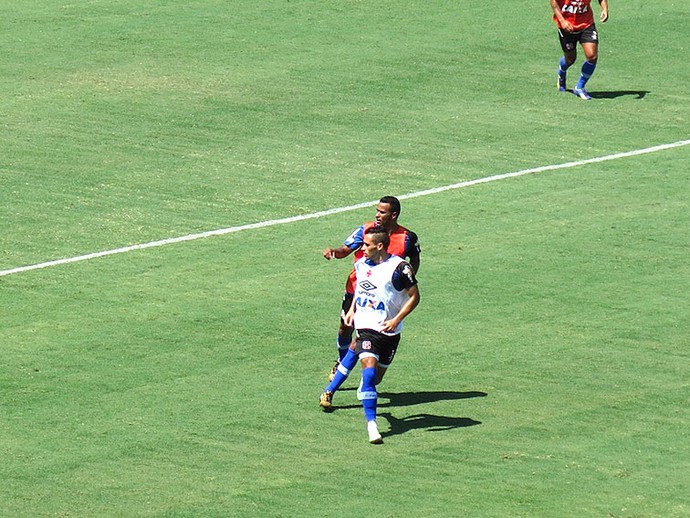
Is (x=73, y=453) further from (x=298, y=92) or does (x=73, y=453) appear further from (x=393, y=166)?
(x=298, y=92)

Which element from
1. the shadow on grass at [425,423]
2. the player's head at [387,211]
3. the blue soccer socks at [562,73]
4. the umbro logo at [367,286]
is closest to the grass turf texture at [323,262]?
the shadow on grass at [425,423]

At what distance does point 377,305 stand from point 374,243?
0.57 m

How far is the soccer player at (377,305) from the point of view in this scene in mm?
13758

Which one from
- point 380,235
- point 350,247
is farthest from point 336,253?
point 380,235

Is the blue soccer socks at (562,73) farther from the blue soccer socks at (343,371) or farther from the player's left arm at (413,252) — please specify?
the blue soccer socks at (343,371)

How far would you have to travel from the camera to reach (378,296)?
13.9 metres

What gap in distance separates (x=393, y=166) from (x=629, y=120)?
15.7 feet

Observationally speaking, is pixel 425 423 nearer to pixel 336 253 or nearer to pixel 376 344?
pixel 376 344

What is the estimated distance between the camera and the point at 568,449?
531 inches

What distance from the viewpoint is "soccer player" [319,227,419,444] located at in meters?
13.8

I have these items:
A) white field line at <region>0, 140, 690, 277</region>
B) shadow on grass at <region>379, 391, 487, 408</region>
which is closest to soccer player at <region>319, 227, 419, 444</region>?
shadow on grass at <region>379, 391, 487, 408</region>

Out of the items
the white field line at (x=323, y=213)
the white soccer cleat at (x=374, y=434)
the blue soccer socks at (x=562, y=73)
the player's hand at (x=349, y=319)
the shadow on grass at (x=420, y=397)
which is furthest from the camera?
the blue soccer socks at (x=562, y=73)

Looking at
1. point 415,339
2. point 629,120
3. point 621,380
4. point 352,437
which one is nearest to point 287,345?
point 415,339

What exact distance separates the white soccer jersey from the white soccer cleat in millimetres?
856
